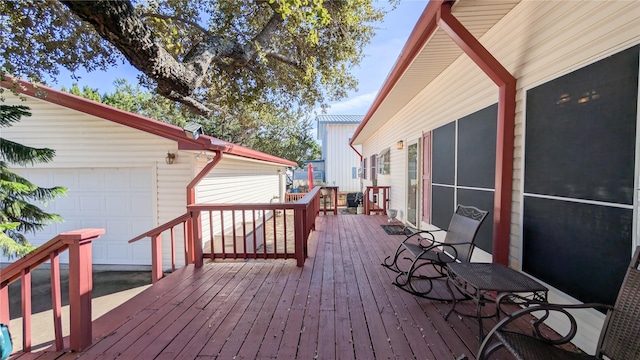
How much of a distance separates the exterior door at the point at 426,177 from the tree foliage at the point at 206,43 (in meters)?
2.42

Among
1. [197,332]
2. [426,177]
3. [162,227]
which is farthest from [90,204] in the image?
[426,177]

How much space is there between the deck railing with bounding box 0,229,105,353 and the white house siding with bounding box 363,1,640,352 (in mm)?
3401

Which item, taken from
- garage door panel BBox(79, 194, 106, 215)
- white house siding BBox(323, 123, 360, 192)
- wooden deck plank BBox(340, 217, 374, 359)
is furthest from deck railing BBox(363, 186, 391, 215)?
white house siding BBox(323, 123, 360, 192)

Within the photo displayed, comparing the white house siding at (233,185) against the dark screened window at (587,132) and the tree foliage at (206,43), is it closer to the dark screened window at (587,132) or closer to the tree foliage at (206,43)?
the tree foliage at (206,43)

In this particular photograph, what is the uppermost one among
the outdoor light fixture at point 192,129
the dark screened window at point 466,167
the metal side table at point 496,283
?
the outdoor light fixture at point 192,129

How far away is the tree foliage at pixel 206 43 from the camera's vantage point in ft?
10.4

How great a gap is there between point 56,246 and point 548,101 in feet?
12.4

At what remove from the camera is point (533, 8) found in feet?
7.54

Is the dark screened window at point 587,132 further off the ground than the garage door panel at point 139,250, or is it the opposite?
the dark screened window at point 587,132

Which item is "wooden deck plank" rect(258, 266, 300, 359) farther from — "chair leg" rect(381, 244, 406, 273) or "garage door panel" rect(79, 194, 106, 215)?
"garage door panel" rect(79, 194, 106, 215)

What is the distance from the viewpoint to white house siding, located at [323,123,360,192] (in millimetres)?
17406

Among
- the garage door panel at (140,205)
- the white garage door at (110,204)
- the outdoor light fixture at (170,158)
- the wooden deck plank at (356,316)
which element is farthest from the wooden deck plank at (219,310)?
the white garage door at (110,204)

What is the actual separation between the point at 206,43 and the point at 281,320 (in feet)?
14.9

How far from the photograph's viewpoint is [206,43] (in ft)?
15.2
